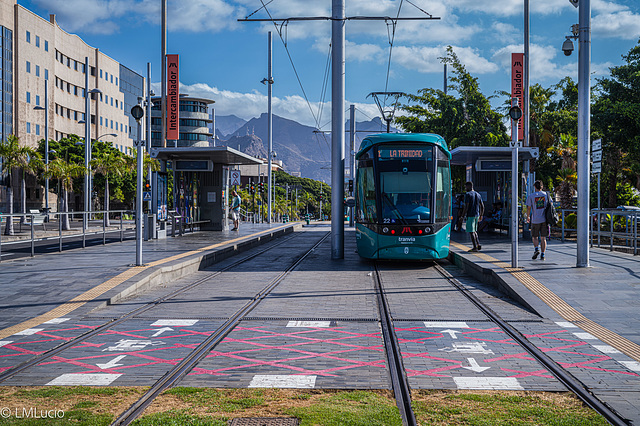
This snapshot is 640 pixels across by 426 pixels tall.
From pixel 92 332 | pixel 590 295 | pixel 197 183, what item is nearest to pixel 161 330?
pixel 92 332

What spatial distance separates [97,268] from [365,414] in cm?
1006

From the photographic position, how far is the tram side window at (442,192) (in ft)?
51.2

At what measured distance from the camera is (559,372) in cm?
594

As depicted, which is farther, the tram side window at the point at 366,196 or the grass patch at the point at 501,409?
the tram side window at the point at 366,196

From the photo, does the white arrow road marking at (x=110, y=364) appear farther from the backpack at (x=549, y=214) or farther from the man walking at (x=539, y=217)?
the backpack at (x=549, y=214)

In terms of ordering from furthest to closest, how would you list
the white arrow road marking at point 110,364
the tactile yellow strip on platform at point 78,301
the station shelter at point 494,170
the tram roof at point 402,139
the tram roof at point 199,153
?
the tram roof at point 199,153 → the station shelter at point 494,170 → the tram roof at point 402,139 → the tactile yellow strip on platform at point 78,301 → the white arrow road marking at point 110,364

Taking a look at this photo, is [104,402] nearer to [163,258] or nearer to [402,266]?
[163,258]

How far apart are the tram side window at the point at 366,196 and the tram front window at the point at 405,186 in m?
0.24

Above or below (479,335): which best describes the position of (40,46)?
above

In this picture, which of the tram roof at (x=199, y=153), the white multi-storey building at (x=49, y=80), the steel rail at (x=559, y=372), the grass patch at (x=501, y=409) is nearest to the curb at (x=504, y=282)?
the steel rail at (x=559, y=372)

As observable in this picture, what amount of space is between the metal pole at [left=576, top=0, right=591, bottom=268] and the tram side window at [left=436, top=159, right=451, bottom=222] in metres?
3.25

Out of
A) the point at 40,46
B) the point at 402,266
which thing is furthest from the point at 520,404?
the point at 40,46

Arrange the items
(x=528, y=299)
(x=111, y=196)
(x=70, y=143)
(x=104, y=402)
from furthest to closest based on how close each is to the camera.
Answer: (x=111, y=196)
(x=70, y=143)
(x=528, y=299)
(x=104, y=402)

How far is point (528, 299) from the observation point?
9.91 m
